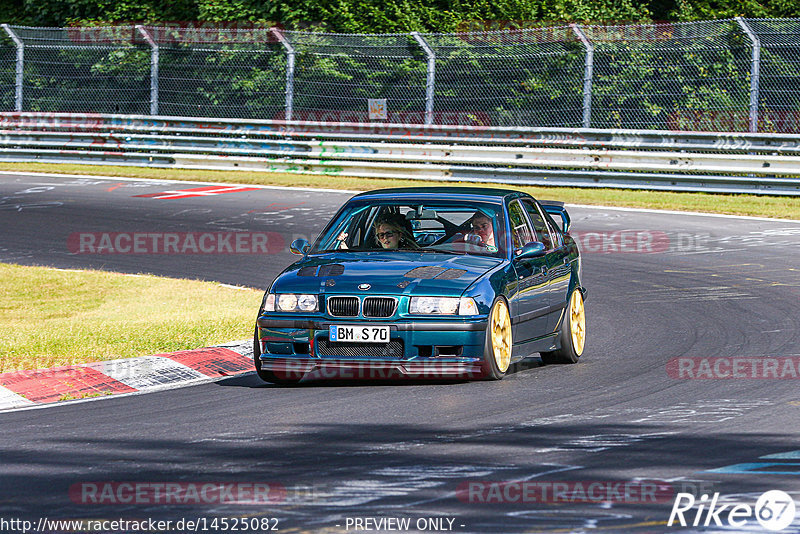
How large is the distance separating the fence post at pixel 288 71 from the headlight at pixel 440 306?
1814 cm

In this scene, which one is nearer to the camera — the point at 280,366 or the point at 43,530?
the point at 43,530

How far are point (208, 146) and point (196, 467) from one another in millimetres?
21565

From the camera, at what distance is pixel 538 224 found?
10.7 metres

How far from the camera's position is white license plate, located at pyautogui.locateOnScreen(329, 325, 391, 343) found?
8.48 metres

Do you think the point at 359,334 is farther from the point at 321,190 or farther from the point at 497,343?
the point at 321,190

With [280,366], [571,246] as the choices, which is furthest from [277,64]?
[280,366]

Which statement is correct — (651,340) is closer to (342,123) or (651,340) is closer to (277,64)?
(342,123)

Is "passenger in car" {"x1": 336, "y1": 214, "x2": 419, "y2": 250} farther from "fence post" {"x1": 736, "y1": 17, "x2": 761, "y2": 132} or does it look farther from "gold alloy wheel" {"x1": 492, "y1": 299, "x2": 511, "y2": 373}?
"fence post" {"x1": 736, "y1": 17, "x2": 761, "y2": 132}

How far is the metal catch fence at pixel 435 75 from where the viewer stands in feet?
73.5

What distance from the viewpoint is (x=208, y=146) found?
2719 cm

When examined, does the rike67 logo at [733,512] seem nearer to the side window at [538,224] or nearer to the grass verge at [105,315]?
the side window at [538,224]

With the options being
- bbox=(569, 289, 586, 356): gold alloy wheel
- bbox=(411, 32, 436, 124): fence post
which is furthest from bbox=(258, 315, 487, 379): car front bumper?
bbox=(411, 32, 436, 124): fence post

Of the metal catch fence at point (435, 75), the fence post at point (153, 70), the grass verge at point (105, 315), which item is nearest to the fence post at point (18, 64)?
the metal catch fence at point (435, 75)

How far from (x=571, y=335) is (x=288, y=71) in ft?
56.3
